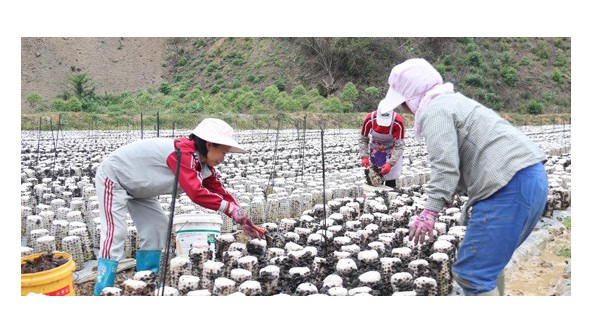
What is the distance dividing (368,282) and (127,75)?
1399 inches

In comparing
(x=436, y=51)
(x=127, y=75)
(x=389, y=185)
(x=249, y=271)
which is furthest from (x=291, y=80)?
(x=249, y=271)

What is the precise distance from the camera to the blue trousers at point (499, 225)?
187cm

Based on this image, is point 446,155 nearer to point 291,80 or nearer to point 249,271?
point 249,271

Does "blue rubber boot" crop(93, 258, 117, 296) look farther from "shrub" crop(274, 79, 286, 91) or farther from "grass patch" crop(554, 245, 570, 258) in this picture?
"shrub" crop(274, 79, 286, 91)

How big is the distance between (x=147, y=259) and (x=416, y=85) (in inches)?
76.8

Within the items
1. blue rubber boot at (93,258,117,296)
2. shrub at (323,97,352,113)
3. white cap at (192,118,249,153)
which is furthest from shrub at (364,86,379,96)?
blue rubber boot at (93,258,117,296)

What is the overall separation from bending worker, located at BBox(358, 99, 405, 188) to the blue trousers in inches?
89.7

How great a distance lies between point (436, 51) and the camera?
3053 cm

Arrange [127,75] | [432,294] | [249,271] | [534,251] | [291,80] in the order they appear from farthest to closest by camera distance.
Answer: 1. [127,75]
2. [291,80]
3. [534,251]
4. [249,271]
5. [432,294]

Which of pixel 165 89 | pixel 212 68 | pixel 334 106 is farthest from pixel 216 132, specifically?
pixel 212 68

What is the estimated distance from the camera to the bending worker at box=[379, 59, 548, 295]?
6.15 feet

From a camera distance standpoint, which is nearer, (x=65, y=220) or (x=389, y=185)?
(x=65, y=220)

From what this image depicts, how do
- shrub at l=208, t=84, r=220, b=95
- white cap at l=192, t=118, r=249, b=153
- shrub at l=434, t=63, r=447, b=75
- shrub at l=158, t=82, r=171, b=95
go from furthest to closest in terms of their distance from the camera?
shrub at l=158, t=82, r=171, b=95 < shrub at l=208, t=84, r=220, b=95 < shrub at l=434, t=63, r=447, b=75 < white cap at l=192, t=118, r=249, b=153

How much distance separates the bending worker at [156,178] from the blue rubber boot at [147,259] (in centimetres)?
26
